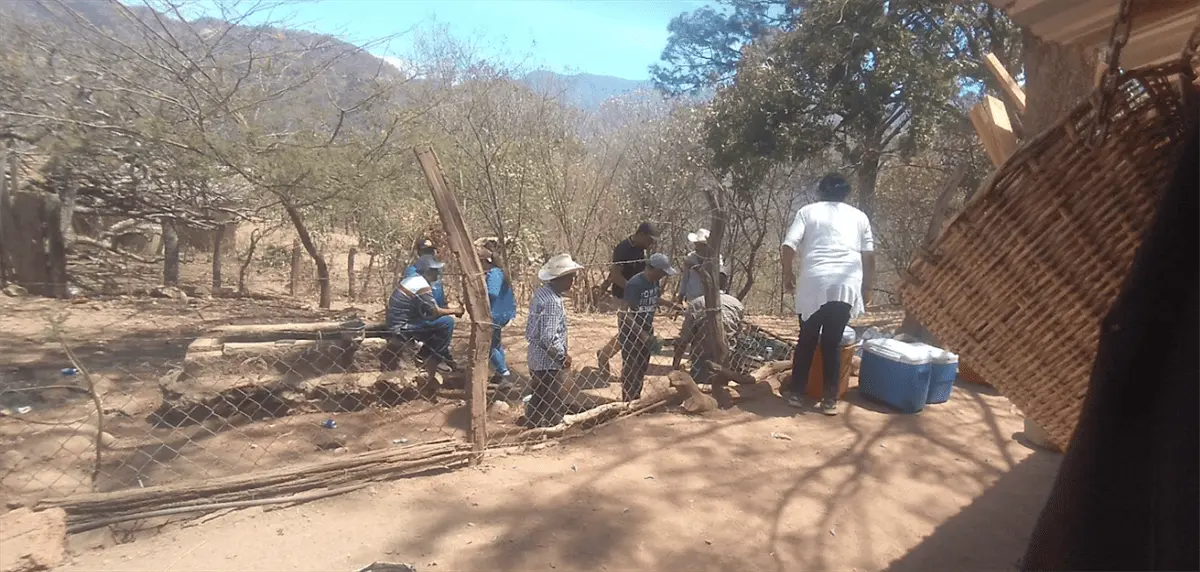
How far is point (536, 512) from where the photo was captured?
3363mm

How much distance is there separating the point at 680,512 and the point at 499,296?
3262mm

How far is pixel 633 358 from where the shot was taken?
533 centimetres

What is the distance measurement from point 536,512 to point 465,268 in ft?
4.49

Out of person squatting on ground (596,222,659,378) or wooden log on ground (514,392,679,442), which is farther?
person squatting on ground (596,222,659,378)

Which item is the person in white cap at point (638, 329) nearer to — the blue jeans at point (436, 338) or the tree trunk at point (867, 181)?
the blue jeans at point (436, 338)

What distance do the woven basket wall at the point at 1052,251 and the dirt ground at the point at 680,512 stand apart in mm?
1975

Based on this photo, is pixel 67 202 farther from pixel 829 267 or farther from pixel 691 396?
pixel 829 267

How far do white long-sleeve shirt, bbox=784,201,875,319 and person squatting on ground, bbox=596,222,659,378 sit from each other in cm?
214

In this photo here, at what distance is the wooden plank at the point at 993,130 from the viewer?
285 cm

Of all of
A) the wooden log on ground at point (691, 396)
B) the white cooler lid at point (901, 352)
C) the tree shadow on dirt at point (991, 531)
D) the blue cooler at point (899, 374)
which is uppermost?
the white cooler lid at point (901, 352)

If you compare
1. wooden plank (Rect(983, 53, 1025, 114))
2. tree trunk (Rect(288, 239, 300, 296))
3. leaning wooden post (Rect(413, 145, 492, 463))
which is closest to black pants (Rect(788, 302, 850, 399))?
wooden plank (Rect(983, 53, 1025, 114))

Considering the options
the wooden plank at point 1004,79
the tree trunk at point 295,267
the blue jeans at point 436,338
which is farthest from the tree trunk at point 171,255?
the wooden plank at point 1004,79

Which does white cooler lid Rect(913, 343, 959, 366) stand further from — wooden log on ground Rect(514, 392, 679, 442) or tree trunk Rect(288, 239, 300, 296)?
tree trunk Rect(288, 239, 300, 296)

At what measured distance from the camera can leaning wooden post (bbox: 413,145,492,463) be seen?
3.61 m
